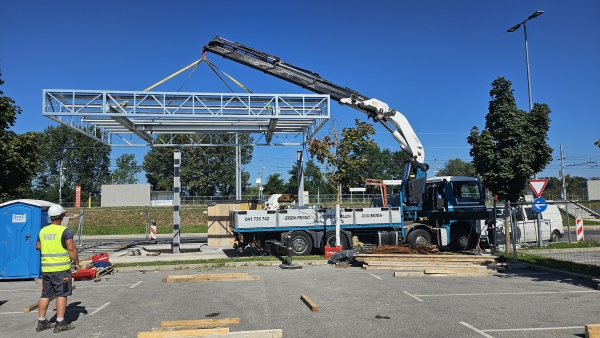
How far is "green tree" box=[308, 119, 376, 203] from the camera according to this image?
19078 mm

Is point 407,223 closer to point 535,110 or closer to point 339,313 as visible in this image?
point 535,110

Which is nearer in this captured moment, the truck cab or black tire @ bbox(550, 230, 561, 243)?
the truck cab

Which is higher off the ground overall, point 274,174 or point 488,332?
point 274,174

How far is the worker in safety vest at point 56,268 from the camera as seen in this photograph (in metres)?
6.90

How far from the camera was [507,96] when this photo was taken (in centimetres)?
1559

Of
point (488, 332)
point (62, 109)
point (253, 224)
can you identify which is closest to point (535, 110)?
point (253, 224)

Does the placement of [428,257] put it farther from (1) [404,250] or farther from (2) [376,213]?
(2) [376,213]

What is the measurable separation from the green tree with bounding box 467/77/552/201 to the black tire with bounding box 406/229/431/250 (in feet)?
9.60

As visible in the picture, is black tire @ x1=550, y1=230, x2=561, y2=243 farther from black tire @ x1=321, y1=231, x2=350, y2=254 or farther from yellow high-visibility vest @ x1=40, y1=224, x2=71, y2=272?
yellow high-visibility vest @ x1=40, y1=224, x2=71, y2=272

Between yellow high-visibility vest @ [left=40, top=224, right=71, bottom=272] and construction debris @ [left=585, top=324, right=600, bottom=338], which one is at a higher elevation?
yellow high-visibility vest @ [left=40, top=224, right=71, bottom=272]

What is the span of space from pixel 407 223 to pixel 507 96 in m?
5.80

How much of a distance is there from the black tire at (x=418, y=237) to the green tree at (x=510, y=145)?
293 cm

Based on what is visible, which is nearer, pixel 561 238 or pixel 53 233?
pixel 53 233

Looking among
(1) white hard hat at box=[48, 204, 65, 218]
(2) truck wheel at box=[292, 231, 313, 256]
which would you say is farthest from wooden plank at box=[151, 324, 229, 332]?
(2) truck wheel at box=[292, 231, 313, 256]
